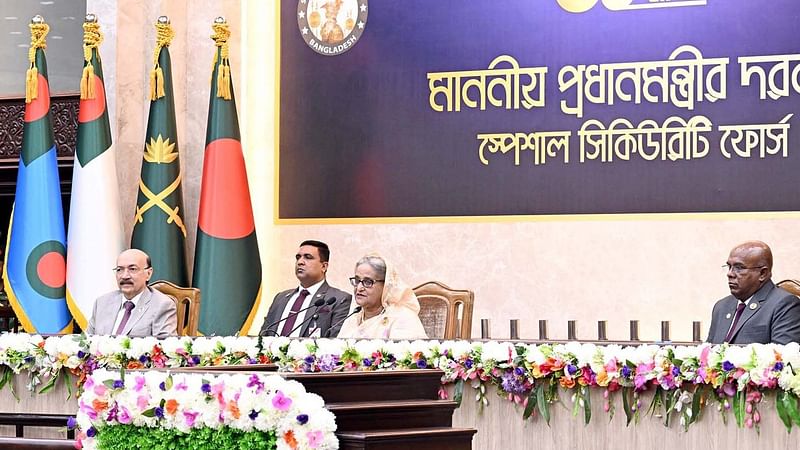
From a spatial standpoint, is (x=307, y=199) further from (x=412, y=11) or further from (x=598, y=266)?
(x=598, y=266)

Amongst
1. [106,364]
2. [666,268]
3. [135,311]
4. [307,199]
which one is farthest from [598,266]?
[106,364]

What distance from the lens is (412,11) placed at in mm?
9039

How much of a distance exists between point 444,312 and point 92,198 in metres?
2.95

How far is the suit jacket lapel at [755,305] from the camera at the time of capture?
5605 mm

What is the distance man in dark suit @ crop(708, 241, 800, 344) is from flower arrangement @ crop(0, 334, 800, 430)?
0.79 m

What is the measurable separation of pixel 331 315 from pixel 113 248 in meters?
2.58

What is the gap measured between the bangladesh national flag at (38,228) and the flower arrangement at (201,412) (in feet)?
Result: 17.5

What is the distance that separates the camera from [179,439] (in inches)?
136

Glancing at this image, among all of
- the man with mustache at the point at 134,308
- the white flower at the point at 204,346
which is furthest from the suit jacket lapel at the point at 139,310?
the white flower at the point at 204,346

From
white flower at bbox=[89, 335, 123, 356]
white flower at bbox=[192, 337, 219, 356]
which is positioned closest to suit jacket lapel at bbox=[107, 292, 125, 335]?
white flower at bbox=[89, 335, 123, 356]

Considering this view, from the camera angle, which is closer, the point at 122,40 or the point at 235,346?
the point at 235,346

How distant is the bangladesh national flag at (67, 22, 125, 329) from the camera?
869 centimetres

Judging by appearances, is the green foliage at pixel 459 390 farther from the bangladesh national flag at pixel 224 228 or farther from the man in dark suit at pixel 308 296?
the bangladesh national flag at pixel 224 228

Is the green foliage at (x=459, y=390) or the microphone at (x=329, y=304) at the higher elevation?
the microphone at (x=329, y=304)
